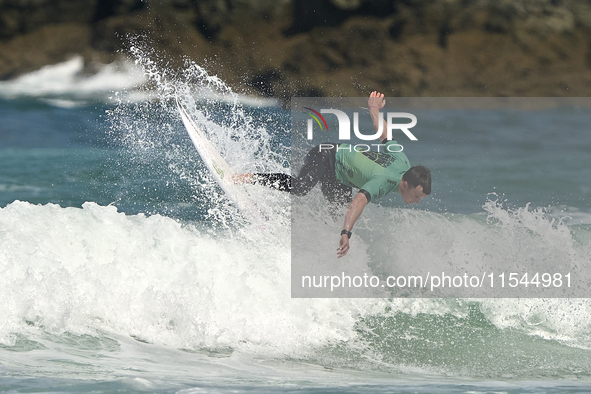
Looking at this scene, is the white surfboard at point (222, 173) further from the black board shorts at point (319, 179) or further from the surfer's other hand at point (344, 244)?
the surfer's other hand at point (344, 244)

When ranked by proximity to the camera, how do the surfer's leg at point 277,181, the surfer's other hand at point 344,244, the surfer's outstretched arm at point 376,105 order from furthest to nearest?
the surfer's leg at point 277,181, the surfer's outstretched arm at point 376,105, the surfer's other hand at point 344,244

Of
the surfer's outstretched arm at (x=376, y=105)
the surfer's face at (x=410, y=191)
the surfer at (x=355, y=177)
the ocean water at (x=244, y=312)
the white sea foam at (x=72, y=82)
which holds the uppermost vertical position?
the white sea foam at (x=72, y=82)

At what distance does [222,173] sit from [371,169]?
1729 millimetres

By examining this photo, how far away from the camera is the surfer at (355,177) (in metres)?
5.11

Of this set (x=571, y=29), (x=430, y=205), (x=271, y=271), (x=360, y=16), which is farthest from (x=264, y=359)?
(x=571, y=29)

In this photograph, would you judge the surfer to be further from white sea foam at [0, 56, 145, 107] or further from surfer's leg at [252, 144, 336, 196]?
white sea foam at [0, 56, 145, 107]

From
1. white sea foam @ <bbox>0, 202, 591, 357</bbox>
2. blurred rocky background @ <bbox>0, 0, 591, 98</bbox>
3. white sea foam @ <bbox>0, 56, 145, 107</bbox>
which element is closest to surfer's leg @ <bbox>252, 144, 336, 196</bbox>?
white sea foam @ <bbox>0, 202, 591, 357</bbox>

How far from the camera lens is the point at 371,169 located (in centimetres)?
536

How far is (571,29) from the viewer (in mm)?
17719

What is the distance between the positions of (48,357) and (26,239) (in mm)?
1551

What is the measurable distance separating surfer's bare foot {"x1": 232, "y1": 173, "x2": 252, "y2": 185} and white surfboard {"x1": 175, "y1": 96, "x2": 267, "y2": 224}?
0.15ft

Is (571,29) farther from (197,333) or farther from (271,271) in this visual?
(197,333)

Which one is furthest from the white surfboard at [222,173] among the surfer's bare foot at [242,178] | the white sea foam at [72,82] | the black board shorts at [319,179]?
the white sea foam at [72,82]

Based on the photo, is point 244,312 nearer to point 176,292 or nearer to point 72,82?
point 176,292
